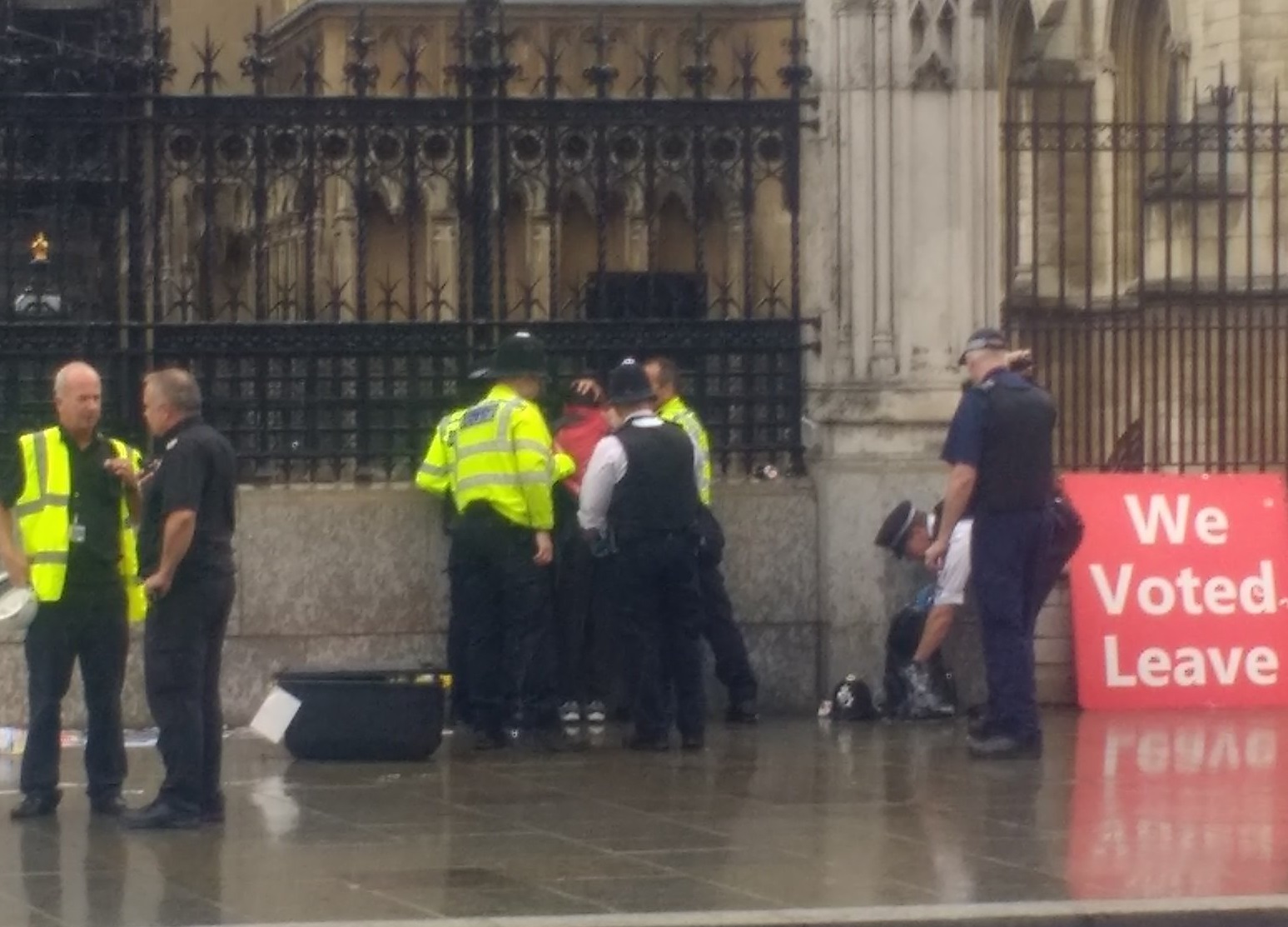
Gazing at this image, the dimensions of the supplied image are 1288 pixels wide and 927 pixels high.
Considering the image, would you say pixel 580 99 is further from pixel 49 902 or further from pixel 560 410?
pixel 49 902

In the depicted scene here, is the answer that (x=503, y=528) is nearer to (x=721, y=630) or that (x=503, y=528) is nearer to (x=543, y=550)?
(x=543, y=550)

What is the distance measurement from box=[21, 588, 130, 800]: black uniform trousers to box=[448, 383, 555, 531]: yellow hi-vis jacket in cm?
234

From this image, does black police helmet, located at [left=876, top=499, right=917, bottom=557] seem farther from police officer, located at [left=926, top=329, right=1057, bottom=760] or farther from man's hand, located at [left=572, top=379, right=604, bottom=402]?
man's hand, located at [left=572, top=379, right=604, bottom=402]

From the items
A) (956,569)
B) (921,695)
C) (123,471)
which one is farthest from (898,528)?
(123,471)

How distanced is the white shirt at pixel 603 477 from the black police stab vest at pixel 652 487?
0.07 feet

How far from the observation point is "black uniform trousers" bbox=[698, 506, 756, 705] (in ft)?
44.8

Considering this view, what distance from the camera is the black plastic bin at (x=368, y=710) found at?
12.3m

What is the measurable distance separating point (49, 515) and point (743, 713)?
4410 mm

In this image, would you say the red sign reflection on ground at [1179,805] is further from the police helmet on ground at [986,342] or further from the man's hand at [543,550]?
the man's hand at [543,550]

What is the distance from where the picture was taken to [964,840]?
1002 centimetres

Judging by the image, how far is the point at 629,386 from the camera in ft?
42.1

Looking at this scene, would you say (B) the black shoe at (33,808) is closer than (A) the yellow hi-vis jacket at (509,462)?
Yes

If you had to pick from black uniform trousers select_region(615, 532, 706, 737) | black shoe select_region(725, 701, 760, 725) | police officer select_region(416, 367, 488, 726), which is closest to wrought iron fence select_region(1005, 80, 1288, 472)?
black shoe select_region(725, 701, 760, 725)

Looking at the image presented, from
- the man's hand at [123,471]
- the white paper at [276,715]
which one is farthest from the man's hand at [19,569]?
the white paper at [276,715]
